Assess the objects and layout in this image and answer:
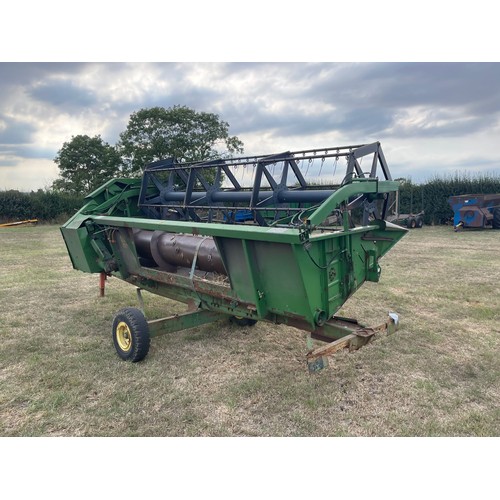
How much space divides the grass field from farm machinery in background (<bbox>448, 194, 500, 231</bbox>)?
458 inches

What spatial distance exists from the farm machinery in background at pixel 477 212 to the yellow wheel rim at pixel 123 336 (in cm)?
1623

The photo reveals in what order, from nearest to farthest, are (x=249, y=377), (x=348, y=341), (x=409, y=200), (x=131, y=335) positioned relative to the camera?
(x=348, y=341) → (x=249, y=377) → (x=131, y=335) → (x=409, y=200)

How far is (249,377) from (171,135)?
80.2ft

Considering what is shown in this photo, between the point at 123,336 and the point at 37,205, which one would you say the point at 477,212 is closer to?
the point at 123,336

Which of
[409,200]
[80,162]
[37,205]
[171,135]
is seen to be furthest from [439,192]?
[80,162]

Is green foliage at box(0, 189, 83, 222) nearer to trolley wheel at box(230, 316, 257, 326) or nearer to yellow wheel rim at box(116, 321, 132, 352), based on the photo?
trolley wheel at box(230, 316, 257, 326)

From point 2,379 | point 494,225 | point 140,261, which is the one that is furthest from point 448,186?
point 2,379

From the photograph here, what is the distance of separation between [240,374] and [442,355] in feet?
6.90

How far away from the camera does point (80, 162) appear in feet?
111

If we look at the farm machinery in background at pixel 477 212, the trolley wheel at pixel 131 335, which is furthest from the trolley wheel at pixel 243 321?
the farm machinery in background at pixel 477 212

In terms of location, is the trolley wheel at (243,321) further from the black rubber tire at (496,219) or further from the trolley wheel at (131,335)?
the black rubber tire at (496,219)

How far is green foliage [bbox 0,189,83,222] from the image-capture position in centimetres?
2311

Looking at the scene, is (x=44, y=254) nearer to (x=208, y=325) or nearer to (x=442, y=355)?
(x=208, y=325)

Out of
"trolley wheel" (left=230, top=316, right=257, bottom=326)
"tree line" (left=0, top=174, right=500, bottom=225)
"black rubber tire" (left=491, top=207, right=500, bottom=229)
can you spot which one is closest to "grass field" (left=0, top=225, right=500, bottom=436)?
"trolley wheel" (left=230, top=316, right=257, bottom=326)
